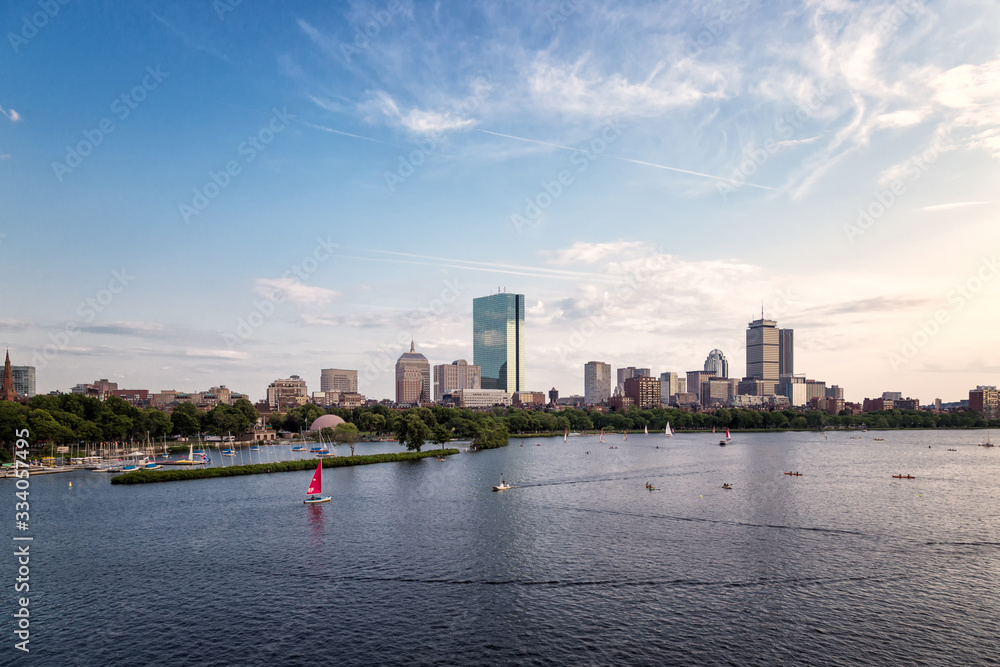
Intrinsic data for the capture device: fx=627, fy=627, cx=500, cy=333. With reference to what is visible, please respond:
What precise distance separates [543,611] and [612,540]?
26125 millimetres

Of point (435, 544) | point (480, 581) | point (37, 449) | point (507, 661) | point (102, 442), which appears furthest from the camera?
point (102, 442)

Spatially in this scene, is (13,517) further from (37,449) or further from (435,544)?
(37,449)

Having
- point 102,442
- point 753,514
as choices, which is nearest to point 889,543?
point 753,514

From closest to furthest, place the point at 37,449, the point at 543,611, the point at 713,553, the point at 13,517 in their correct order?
the point at 543,611, the point at 713,553, the point at 13,517, the point at 37,449

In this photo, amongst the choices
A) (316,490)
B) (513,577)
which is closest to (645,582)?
(513,577)

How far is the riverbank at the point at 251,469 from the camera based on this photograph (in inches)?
5207

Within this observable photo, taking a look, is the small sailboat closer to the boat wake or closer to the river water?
the river water

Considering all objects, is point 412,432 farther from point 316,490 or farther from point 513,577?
point 513,577

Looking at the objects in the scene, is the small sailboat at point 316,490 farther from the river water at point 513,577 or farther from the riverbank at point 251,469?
the riverbank at point 251,469

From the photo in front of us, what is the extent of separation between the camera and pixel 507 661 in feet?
157

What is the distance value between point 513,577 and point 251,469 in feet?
333

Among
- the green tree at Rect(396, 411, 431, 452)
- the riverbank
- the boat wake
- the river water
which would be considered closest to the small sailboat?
the river water

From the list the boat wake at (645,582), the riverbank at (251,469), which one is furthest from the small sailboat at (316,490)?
the boat wake at (645,582)

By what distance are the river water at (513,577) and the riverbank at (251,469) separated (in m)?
12.4
